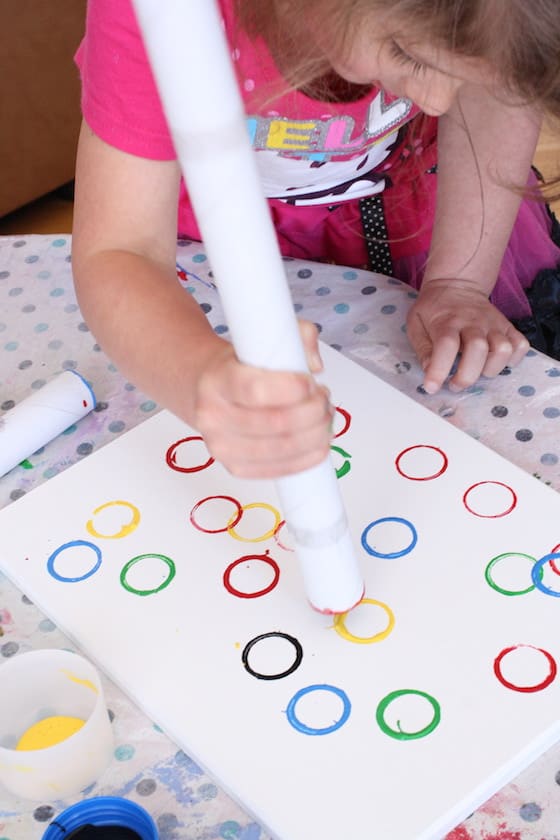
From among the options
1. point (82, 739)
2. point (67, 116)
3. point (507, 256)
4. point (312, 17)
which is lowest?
point (67, 116)

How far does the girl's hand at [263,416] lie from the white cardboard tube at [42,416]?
21 cm

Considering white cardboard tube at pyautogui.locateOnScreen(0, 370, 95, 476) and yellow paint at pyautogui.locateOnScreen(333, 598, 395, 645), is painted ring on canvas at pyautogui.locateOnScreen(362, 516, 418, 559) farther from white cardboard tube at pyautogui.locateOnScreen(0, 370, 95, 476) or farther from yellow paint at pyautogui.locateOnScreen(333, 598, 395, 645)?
white cardboard tube at pyautogui.locateOnScreen(0, 370, 95, 476)

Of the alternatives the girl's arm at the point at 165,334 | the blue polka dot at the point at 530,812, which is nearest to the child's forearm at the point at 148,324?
the girl's arm at the point at 165,334

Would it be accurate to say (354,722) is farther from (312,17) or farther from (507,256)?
(507,256)

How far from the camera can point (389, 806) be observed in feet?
1.54

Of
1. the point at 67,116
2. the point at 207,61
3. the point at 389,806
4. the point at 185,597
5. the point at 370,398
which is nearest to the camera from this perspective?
the point at 207,61

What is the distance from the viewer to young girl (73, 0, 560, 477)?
48 centimetres

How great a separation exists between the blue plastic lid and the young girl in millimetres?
159

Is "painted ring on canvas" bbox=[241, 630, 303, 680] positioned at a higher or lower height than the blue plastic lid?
lower

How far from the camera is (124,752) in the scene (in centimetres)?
52

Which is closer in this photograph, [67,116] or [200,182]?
[200,182]

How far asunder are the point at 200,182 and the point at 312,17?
0.19 m

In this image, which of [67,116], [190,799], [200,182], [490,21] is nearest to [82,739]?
[190,799]

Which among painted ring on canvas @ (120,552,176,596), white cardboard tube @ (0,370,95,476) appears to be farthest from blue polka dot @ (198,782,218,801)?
white cardboard tube @ (0,370,95,476)
